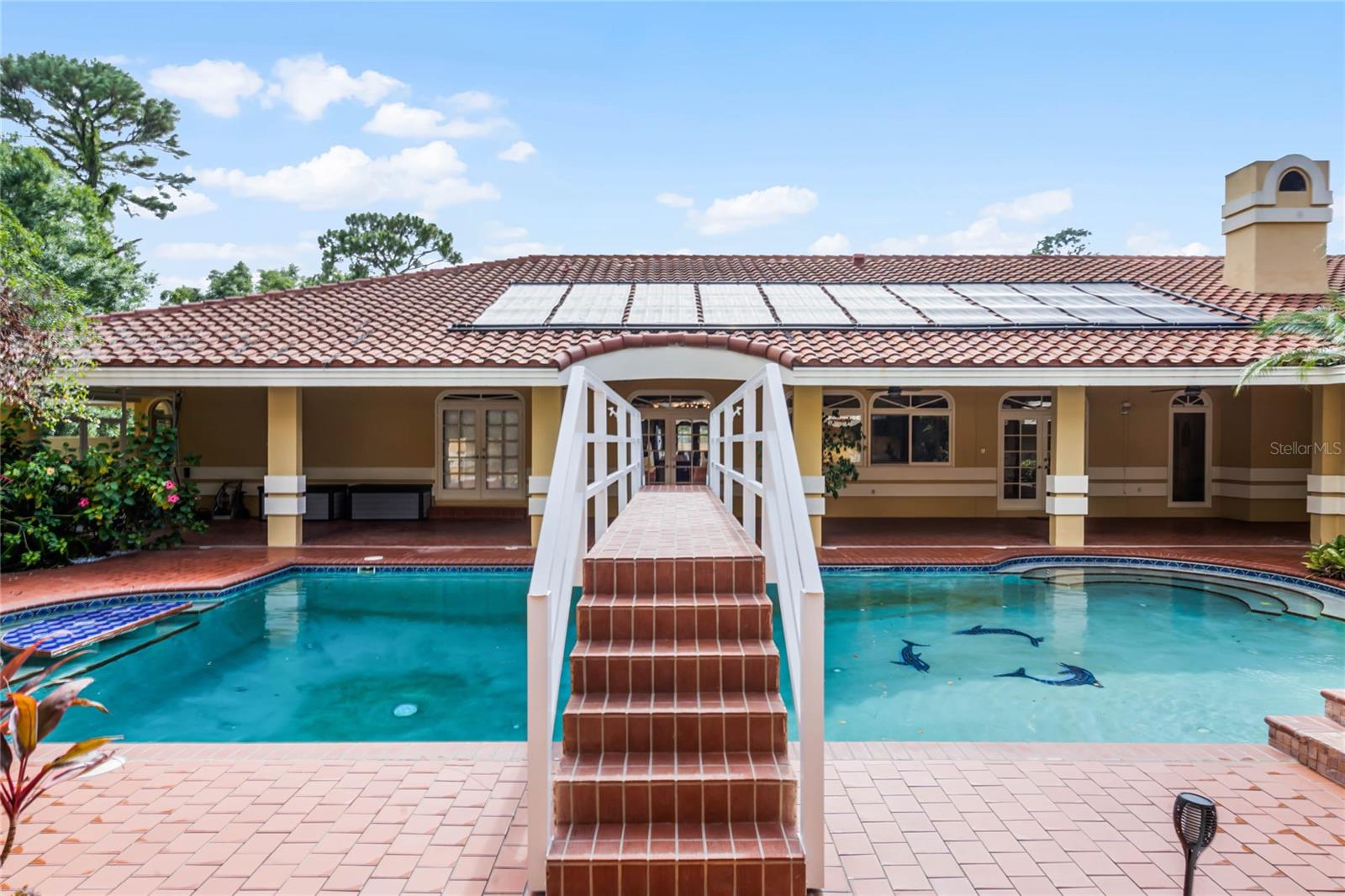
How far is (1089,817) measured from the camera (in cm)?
346

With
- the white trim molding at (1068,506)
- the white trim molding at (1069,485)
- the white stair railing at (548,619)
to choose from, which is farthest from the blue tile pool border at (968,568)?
the white stair railing at (548,619)

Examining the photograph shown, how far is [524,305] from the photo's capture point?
13.9m

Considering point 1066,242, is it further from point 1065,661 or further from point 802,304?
point 1065,661

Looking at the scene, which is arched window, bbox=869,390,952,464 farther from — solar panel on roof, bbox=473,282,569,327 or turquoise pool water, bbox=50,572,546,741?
turquoise pool water, bbox=50,572,546,741

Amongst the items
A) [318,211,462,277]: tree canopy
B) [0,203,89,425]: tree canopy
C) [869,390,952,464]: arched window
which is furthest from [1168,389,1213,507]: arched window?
[318,211,462,277]: tree canopy

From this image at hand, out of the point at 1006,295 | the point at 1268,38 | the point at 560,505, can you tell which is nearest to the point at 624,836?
the point at 560,505

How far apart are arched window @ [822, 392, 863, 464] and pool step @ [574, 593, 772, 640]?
36.2 ft

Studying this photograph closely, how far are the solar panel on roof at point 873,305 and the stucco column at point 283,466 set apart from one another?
30.1 ft

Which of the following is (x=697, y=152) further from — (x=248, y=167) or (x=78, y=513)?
(x=248, y=167)

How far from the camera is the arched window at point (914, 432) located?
14.8 m

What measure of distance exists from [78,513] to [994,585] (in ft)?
39.8

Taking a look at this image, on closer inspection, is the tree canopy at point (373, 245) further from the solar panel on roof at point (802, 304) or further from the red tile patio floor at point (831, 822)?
the red tile patio floor at point (831, 822)

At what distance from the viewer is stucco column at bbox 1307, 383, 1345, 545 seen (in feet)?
34.7

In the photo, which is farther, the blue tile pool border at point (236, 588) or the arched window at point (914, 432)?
the arched window at point (914, 432)
